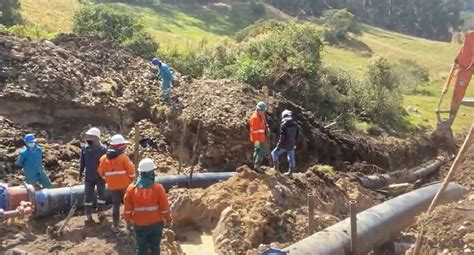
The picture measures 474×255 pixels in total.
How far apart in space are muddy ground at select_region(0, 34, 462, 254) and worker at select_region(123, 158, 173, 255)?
1.63m

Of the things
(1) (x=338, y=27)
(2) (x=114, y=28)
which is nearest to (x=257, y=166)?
(2) (x=114, y=28)

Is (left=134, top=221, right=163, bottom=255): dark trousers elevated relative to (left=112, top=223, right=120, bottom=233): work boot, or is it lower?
elevated

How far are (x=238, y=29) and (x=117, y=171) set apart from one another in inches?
2162

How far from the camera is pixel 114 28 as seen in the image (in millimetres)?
32781

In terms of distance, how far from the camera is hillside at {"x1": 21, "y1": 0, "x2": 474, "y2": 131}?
3876 cm

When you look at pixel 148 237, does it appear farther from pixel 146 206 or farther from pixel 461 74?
pixel 461 74

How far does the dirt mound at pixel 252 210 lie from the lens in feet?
37.8

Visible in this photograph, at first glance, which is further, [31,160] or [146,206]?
[31,160]

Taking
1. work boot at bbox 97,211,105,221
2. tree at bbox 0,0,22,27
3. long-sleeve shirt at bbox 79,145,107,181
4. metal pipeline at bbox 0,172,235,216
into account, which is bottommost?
work boot at bbox 97,211,105,221

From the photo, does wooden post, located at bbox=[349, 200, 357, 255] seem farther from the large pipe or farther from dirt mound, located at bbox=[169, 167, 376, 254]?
dirt mound, located at bbox=[169, 167, 376, 254]

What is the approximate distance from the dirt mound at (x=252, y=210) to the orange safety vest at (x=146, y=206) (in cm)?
280

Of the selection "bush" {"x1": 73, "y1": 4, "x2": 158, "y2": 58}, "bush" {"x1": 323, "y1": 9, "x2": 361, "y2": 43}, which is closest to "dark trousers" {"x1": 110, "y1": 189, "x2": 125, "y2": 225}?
"bush" {"x1": 73, "y1": 4, "x2": 158, "y2": 58}

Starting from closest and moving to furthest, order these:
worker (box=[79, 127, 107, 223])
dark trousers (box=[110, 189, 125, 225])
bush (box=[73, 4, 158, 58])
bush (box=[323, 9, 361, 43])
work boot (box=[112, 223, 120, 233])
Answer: dark trousers (box=[110, 189, 125, 225]) < work boot (box=[112, 223, 120, 233]) < worker (box=[79, 127, 107, 223]) < bush (box=[73, 4, 158, 58]) < bush (box=[323, 9, 361, 43])

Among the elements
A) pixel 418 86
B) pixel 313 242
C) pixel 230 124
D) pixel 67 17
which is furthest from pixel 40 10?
pixel 313 242
